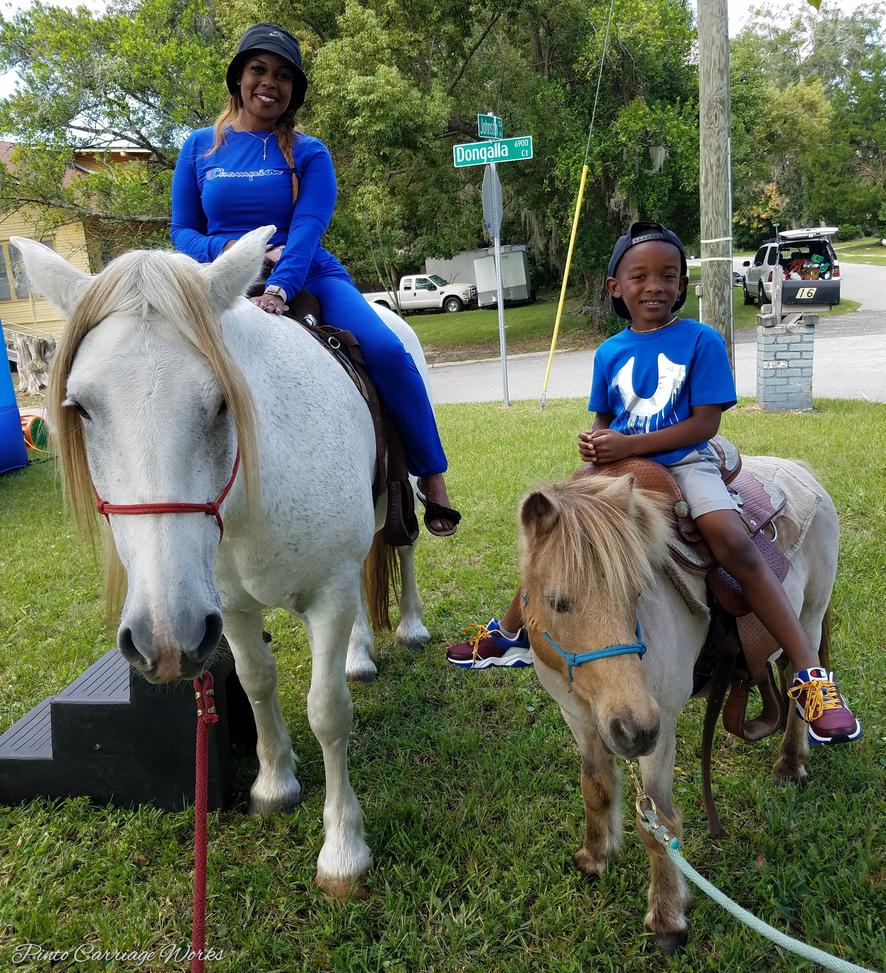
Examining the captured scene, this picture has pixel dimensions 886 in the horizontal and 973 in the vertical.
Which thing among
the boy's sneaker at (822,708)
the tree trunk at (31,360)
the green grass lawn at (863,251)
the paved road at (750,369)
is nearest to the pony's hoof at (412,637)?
the boy's sneaker at (822,708)

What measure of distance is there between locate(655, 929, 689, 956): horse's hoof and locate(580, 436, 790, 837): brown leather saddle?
0.41 meters

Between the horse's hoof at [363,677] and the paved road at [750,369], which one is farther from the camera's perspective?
the paved road at [750,369]

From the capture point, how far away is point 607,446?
2242mm

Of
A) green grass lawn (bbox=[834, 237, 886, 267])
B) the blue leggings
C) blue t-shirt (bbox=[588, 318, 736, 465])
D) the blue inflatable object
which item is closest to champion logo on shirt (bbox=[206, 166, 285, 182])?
the blue leggings

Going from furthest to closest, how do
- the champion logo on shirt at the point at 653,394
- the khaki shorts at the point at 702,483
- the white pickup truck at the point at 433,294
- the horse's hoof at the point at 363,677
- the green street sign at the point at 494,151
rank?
the white pickup truck at the point at 433,294 < the green street sign at the point at 494,151 < the horse's hoof at the point at 363,677 < the champion logo on shirt at the point at 653,394 < the khaki shorts at the point at 702,483

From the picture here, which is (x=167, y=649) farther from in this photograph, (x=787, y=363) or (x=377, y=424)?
(x=787, y=363)

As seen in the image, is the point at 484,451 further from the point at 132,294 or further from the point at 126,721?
the point at 132,294

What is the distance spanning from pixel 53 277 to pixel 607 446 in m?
1.60

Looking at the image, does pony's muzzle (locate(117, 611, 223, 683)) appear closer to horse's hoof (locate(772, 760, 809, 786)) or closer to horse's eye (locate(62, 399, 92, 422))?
horse's eye (locate(62, 399, 92, 422))

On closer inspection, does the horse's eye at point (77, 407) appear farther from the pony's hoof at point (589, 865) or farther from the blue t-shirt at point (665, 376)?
the pony's hoof at point (589, 865)

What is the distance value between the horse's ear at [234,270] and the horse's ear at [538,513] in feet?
2.96

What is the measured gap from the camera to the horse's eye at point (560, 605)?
175 cm

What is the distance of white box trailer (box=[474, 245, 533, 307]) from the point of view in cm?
2831

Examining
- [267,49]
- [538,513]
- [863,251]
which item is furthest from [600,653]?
[863,251]
